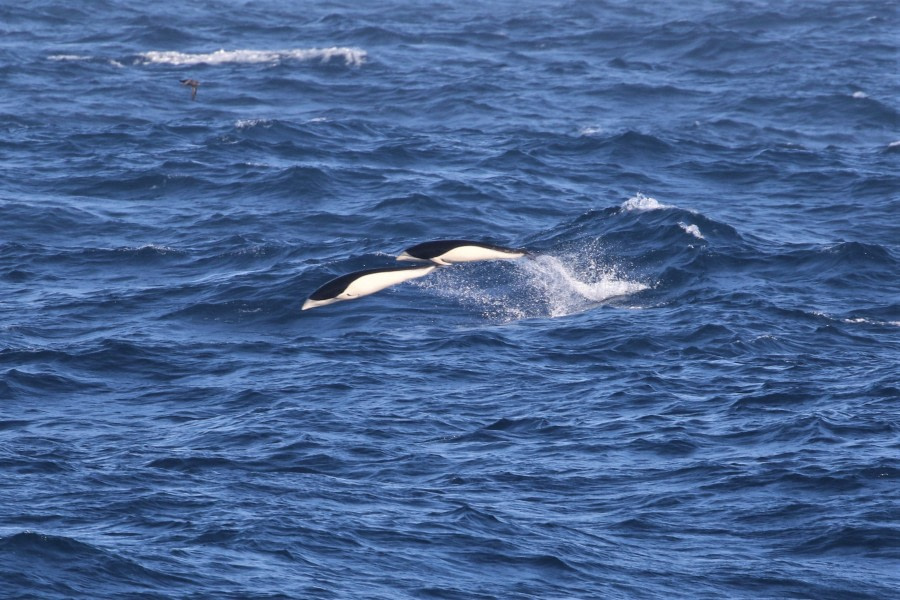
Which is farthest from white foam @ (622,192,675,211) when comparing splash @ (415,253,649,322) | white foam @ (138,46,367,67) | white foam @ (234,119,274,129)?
white foam @ (138,46,367,67)

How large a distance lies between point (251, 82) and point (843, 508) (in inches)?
1573

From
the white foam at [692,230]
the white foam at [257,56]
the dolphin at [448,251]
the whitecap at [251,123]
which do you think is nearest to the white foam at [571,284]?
the white foam at [692,230]

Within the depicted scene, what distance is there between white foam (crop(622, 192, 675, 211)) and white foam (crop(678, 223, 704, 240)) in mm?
1893

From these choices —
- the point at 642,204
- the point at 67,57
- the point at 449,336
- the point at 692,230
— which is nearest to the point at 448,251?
the point at 449,336

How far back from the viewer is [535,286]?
1337 inches

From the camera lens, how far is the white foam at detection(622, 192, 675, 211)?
3978cm

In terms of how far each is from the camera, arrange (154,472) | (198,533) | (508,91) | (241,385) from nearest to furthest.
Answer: (198,533), (154,472), (241,385), (508,91)

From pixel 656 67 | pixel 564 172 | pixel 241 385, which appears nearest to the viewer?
pixel 241 385

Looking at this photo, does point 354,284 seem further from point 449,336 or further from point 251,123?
point 251,123

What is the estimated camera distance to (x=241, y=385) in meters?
27.8

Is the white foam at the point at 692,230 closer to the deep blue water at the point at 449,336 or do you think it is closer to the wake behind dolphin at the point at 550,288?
the deep blue water at the point at 449,336

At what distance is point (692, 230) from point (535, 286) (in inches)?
227

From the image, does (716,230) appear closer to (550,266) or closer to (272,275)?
→ (550,266)

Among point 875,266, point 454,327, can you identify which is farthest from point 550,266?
point 875,266
